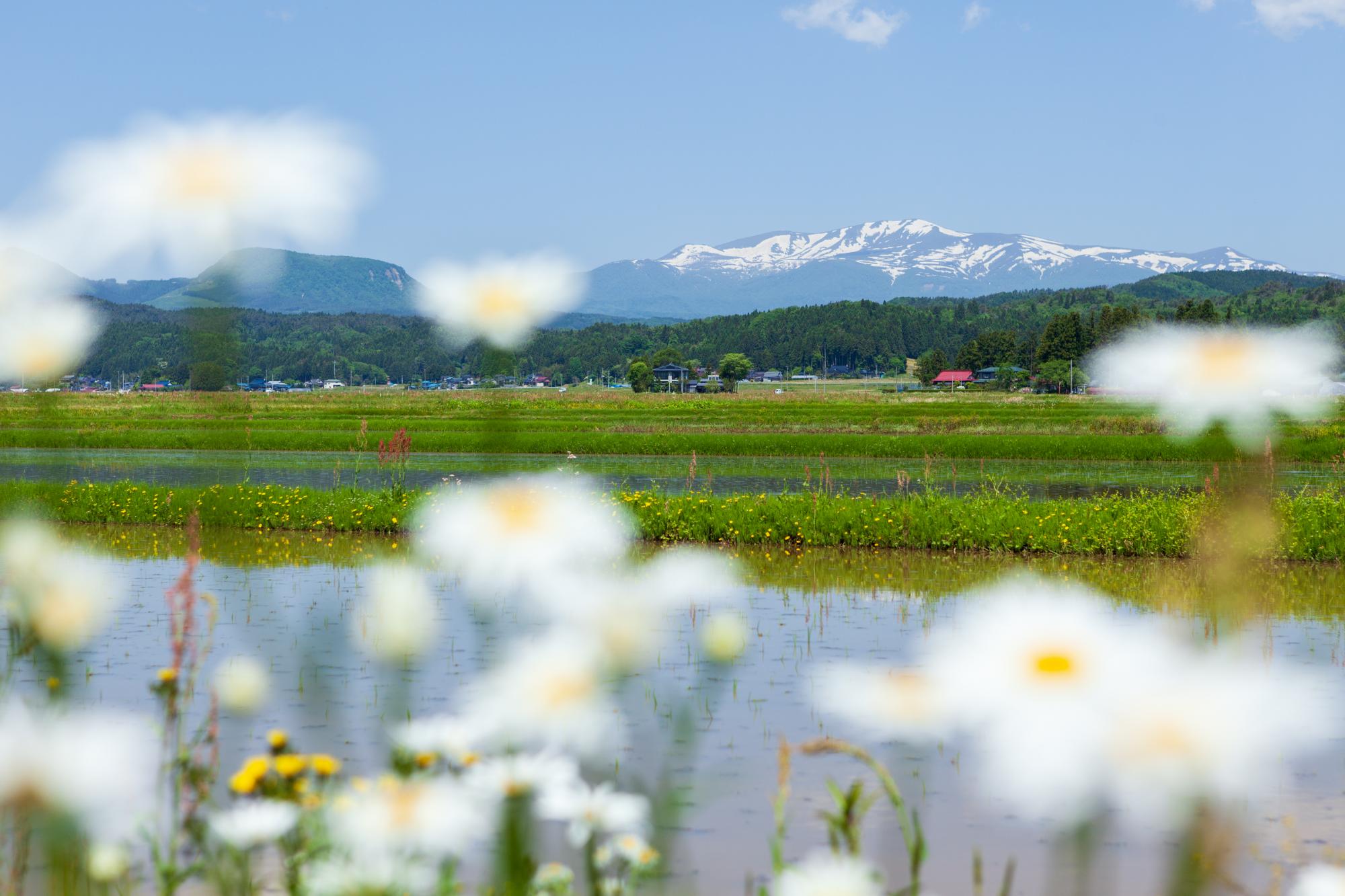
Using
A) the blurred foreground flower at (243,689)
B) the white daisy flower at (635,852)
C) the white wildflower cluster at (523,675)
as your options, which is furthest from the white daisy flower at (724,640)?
the blurred foreground flower at (243,689)

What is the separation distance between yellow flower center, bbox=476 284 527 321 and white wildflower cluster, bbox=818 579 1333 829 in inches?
31.8

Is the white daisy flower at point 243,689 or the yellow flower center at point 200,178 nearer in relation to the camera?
the yellow flower center at point 200,178

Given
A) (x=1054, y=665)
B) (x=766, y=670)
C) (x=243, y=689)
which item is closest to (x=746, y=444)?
(x=766, y=670)

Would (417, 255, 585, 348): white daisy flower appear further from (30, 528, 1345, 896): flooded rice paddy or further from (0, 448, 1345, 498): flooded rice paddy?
(0, 448, 1345, 498): flooded rice paddy

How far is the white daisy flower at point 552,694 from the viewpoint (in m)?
1.77

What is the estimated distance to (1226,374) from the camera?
67.2 inches

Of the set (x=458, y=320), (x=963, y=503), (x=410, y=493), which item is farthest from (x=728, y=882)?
(x=410, y=493)

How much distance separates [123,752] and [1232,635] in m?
1.78

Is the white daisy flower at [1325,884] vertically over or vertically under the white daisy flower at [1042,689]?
under

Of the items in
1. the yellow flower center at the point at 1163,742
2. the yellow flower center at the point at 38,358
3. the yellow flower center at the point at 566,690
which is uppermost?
the yellow flower center at the point at 38,358

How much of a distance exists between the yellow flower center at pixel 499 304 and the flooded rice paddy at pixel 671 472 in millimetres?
26753

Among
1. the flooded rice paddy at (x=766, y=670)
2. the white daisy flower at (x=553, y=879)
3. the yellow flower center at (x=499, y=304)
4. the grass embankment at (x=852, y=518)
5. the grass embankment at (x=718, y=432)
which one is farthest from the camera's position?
the grass embankment at (x=718, y=432)

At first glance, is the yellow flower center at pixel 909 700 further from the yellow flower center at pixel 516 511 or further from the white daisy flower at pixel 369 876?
the white daisy flower at pixel 369 876

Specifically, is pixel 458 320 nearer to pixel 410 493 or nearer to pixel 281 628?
pixel 281 628
